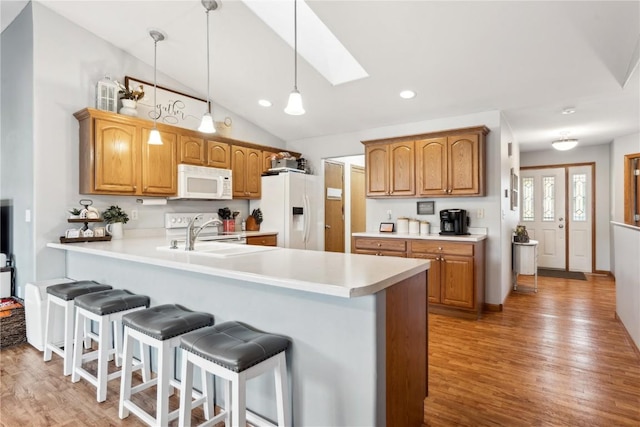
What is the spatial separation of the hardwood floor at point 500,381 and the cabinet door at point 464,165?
1461 millimetres

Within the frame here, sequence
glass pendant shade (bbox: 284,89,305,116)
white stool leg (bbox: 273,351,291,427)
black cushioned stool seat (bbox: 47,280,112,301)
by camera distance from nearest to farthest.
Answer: white stool leg (bbox: 273,351,291,427), glass pendant shade (bbox: 284,89,305,116), black cushioned stool seat (bbox: 47,280,112,301)

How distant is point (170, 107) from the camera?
4250 millimetres

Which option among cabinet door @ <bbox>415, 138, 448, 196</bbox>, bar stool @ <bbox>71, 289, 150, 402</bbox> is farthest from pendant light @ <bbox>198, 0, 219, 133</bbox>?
cabinet door @ <bbox>415, 138, 448, 196</bbox>

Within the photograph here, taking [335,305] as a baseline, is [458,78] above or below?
above

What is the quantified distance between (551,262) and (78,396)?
7.41m

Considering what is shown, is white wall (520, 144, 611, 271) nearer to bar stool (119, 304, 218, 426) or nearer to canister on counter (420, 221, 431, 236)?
canister on counter (420, 221, 431, 236)

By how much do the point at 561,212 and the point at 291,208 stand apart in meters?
5.15

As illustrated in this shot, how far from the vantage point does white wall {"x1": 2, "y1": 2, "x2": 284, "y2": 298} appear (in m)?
3.19

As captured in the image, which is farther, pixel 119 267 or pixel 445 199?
pixel 445 199

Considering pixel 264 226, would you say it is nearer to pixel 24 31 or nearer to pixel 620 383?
pixel 24 31

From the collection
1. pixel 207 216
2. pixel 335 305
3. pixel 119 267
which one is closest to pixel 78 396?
pixel 119 267

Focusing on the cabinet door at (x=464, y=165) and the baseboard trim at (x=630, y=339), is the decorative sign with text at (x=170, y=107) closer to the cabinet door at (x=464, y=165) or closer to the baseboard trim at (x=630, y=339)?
the cabinet door at (x=464, y=165)

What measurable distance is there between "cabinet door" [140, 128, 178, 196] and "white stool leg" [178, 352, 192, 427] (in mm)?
2654

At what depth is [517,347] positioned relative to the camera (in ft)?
9.75
